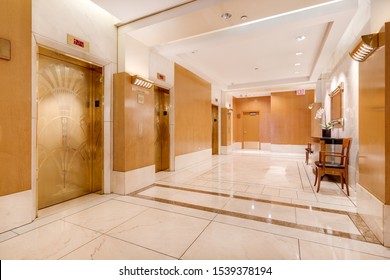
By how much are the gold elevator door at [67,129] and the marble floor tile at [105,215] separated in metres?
0.82

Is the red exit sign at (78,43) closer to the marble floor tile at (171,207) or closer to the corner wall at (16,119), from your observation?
the corner wall at (16,119)

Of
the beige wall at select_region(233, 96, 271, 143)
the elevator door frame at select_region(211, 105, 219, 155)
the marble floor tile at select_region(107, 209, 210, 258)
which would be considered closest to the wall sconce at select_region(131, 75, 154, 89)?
the marble floor tile at select_region(107, 209, 210, 258)

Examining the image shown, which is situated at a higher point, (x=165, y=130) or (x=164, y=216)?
(x=165, y=130)

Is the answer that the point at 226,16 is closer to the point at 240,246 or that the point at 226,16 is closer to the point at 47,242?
the point at 240,246

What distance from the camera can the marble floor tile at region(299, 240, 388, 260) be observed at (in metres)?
1.98

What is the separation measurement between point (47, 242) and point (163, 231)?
51.2 inches

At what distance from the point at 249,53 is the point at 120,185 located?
16.9 ft

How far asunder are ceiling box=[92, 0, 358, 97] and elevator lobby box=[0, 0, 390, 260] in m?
0.04

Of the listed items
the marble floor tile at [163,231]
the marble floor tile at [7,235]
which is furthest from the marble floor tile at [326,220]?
the marble floor tile at [7,235]

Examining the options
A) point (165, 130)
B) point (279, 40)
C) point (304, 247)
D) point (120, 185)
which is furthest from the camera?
point (165, 130)

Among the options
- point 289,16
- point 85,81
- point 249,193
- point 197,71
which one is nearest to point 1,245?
point 85,81

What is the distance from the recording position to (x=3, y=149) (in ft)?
8.14

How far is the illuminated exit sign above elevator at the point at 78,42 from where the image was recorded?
329 cm

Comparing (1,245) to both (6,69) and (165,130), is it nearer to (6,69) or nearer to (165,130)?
(6,69)
